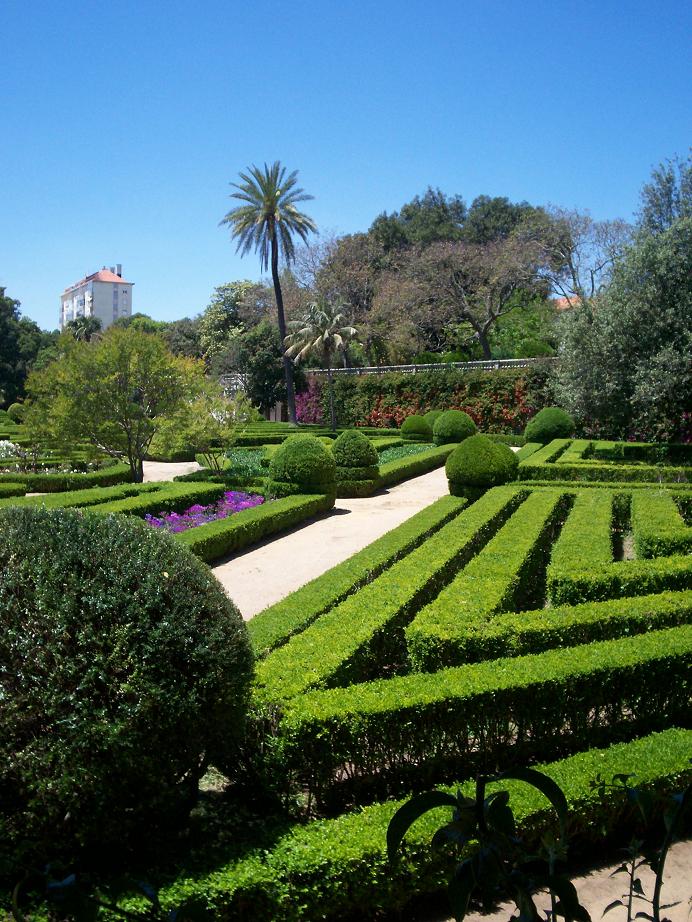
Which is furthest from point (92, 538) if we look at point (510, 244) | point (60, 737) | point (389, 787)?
point (510, 244)

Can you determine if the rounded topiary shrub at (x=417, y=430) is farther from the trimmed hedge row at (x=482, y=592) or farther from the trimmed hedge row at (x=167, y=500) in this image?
the trimmed hedge row at (x=482, y=592)

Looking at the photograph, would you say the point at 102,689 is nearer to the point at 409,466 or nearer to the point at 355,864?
the point at 355,864

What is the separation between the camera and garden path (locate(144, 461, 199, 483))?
22.1 metres

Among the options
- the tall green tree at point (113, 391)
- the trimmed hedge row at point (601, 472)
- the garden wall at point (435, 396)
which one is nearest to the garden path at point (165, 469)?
the tall green tree at point (113, 391)

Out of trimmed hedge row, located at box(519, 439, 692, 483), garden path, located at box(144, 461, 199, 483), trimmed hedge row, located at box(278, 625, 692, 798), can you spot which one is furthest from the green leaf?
garden path, located at box(144, 461, 199, 483)

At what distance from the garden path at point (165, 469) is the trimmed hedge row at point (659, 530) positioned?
1418 centimetres

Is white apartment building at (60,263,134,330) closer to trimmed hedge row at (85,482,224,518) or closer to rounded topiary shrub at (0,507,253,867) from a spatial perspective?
trimmed hedge row at (85,482,224,518)

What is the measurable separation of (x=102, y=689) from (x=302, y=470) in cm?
1197

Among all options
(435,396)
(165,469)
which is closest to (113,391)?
(165,469)

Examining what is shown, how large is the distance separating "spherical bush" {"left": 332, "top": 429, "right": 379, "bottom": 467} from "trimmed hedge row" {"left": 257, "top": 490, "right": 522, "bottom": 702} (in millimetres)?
8420

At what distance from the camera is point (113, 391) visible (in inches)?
645

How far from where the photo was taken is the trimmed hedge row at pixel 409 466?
19.2m

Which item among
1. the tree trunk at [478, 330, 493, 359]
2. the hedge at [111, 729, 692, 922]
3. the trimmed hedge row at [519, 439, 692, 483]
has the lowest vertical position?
the hedge at [111, 729, 692, 922]

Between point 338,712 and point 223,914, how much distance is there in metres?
1.26
